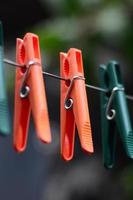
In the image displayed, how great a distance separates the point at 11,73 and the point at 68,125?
0.74 metres

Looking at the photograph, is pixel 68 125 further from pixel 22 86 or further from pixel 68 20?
pixel 68 20

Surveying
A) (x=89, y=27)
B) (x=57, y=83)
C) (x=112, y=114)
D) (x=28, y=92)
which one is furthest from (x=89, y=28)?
(x=57, y=83)

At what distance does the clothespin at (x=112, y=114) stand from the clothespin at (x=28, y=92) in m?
0.14

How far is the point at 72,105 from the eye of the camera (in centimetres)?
119

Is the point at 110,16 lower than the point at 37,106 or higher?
higher

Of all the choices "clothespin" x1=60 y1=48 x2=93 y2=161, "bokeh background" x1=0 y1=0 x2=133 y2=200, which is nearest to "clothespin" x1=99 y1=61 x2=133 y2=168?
"clothespin" x1=60 y1=48 x2=93 y2=161

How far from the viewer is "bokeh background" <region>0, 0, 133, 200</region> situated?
6.08ft

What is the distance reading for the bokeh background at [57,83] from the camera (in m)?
1.85

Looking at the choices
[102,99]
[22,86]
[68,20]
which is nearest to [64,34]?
[68,20]

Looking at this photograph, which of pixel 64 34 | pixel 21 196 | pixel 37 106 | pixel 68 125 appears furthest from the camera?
pixel 21 196

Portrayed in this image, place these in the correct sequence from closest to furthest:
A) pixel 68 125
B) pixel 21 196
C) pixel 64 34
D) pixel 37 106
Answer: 1. pixel 37 106
2. pixel 68 125
3. pixel 64 34
4. pixel 21 196

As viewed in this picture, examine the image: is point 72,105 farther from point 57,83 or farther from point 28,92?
point 57,83

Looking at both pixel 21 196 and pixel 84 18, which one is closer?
pixel 84 18

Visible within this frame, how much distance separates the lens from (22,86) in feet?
3.71
